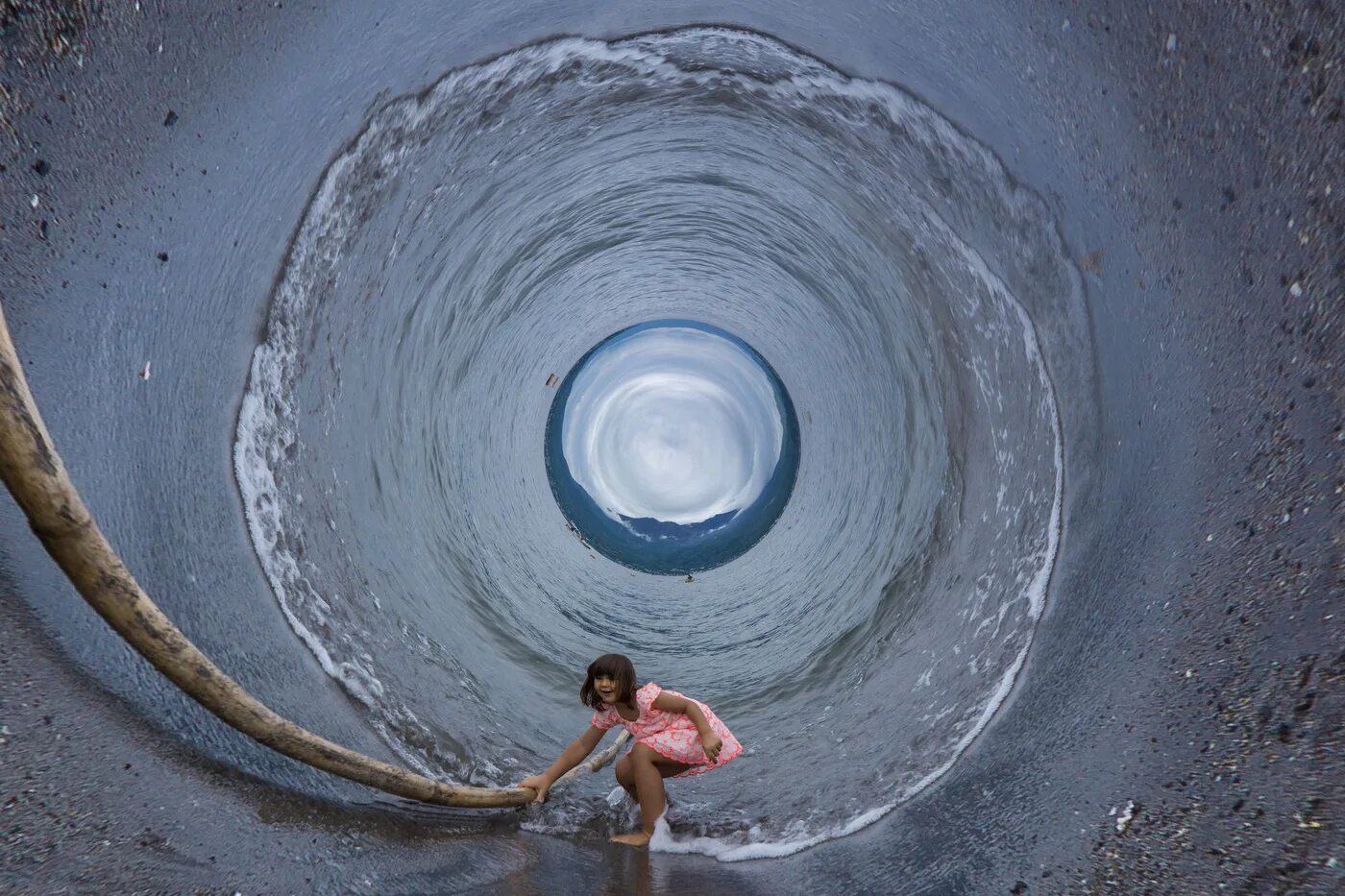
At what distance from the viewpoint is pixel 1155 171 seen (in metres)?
2.56

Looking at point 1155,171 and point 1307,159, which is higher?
point 1155,171

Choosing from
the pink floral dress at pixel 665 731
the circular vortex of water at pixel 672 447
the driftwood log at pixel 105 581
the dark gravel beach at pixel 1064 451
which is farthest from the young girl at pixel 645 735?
the circular vortex of water at pixel 672 447

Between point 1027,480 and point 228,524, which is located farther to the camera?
point 1027,480

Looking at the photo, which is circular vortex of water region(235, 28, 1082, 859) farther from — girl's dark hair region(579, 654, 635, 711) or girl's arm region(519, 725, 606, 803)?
girl's dark hair region(579, 654, 635, 711)

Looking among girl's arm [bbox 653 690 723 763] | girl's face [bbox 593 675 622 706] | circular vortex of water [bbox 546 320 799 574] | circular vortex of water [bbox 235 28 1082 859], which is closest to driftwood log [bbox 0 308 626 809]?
girl's face [bbox 593 675 622 706]

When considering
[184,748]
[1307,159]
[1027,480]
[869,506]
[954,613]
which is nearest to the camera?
[1307,159]

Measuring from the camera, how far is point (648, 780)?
3521 millimetres

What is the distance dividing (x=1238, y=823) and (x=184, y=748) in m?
2.64

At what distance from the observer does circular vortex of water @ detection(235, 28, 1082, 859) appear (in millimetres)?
3471

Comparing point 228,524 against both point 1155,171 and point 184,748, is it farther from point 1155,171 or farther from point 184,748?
point 1155,171

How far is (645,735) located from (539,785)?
438 mm

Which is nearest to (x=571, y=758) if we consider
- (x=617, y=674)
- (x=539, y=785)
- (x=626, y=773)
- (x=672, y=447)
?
(x=539, y=785)

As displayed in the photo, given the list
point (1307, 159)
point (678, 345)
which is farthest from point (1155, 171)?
point (678, 345)

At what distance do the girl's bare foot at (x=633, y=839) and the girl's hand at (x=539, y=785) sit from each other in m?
0.36
